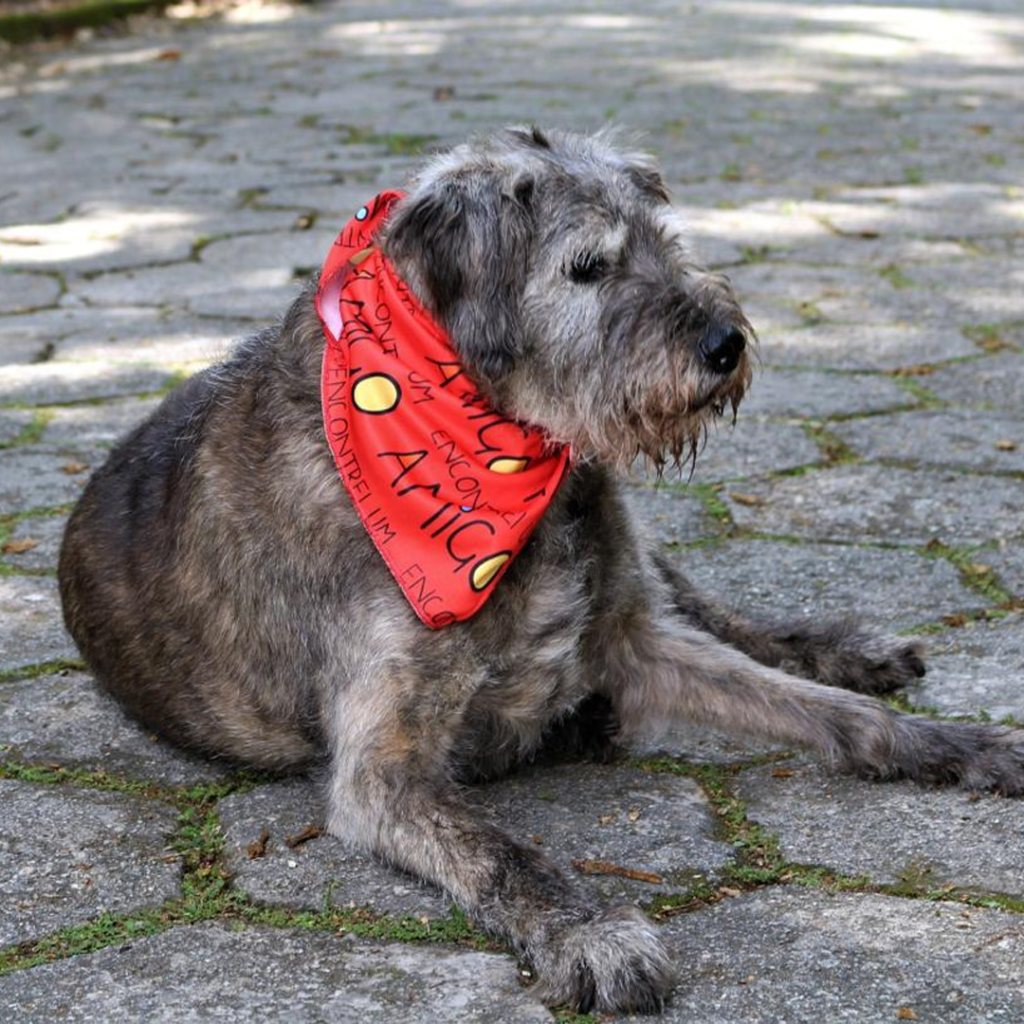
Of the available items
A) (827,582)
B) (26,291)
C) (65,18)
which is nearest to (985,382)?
(827,582)

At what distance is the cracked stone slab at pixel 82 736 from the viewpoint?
3.85 meters

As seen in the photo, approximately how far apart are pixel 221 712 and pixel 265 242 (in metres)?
4.50

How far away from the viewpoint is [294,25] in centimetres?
1631

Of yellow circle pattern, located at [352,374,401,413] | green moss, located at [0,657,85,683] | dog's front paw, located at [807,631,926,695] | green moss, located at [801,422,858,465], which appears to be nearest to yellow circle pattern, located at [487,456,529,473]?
yellow circle pattern, located at [352,374,401,413]

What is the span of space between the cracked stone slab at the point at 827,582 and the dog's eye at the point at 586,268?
1.21 meters

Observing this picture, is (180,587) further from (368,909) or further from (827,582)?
(827,582)

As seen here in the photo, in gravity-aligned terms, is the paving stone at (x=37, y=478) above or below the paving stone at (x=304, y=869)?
below

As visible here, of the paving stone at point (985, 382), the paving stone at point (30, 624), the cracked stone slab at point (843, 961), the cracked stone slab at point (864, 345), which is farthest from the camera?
the cracked stone slab at point (864, 345)

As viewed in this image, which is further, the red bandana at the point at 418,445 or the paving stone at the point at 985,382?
the paving stone at the point at 985,382

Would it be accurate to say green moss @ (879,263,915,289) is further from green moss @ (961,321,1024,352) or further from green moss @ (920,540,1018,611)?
green moss @ (920,540,1018,611)

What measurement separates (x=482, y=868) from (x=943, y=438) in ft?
9.34

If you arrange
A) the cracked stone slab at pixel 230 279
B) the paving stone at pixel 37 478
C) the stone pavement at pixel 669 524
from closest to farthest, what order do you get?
the stone pavement at pixel 669 524 < the paving stone at pixel 37 478 < the cracked stone slab at pixel 230 279

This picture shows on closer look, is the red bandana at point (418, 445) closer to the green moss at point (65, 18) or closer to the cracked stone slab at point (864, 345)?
the cracked stone slab at point (864, 345)

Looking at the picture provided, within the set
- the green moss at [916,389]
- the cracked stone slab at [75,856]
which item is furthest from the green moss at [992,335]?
the cracked stone slab at [75,856]
